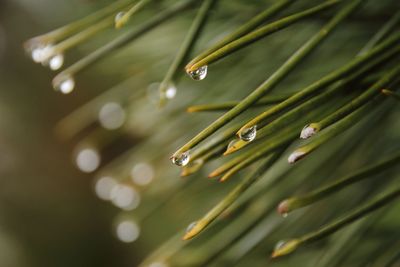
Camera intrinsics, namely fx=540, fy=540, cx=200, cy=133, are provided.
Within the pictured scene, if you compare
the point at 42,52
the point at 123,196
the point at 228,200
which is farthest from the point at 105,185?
the point at 228,200

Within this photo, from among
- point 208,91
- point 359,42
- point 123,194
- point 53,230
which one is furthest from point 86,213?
point 359,42

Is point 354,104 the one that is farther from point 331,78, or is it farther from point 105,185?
point 105,185

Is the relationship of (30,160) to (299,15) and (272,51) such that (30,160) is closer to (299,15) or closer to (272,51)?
(272,51)

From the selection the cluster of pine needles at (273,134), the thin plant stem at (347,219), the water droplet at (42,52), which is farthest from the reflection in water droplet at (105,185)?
the thin plant stem at (347,219)

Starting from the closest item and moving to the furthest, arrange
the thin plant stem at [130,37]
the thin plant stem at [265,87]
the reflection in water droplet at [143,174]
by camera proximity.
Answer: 1. the thin plant stem at [265,87]
2. the thin plant stem at [130,37]
3. the reflection in water droplet at [143,174]

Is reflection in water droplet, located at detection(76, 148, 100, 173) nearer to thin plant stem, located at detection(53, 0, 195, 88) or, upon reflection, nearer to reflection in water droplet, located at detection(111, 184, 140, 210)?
reflection in water droplet, located at detection(111, 184, 140, 210)

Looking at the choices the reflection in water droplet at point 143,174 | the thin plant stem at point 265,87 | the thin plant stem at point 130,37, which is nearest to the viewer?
the thin plant stem at point 265,87

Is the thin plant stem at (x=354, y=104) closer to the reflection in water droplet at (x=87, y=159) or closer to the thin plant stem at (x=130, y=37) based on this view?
the thin plant stem at (x=130, y=37)
